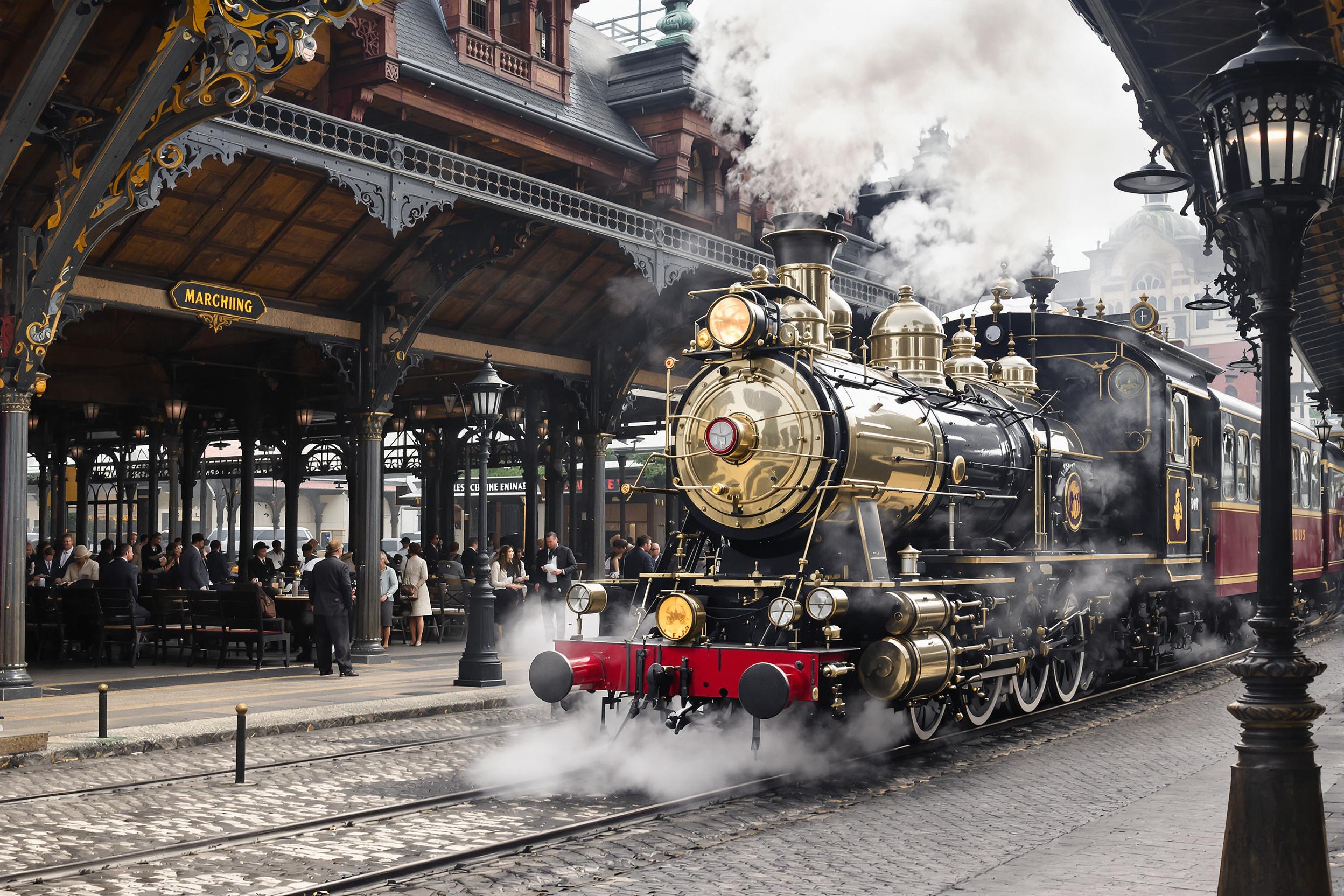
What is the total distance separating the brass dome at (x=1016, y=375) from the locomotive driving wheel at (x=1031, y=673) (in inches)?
98.7

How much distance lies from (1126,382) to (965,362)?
1912mm

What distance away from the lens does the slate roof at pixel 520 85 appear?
46.8 ft

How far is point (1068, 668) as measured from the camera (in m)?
11.2

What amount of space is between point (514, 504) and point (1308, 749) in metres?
35.2

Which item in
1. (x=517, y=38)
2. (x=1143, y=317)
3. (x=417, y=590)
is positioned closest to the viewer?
(x=1143, y=317)

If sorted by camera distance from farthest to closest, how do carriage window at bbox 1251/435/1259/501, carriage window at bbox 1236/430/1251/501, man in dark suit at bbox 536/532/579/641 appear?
man in dark suit at bbox 536/532/579/641, carriage window at bbox 1251/435/1259/501, carriage window at bbox 1236/430/1251/501

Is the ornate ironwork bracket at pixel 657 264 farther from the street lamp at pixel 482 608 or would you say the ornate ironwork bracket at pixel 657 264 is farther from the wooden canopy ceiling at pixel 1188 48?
the wooden canopy ceiling at pixel 1188 48

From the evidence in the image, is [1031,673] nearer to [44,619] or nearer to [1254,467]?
[1254,467]

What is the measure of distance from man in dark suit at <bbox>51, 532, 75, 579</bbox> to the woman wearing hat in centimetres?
37

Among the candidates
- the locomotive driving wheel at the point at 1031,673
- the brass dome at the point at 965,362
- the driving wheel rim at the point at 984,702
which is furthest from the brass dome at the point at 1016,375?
the driving wheel rim at the point at 984,702

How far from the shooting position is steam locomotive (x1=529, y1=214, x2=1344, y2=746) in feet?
25.0

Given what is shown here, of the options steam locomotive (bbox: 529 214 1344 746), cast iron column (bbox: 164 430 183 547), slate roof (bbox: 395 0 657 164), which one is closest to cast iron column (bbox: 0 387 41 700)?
steam locomotive (bbox: 529 214 1344 746)

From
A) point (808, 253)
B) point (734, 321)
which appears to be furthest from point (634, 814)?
point (808, 253)

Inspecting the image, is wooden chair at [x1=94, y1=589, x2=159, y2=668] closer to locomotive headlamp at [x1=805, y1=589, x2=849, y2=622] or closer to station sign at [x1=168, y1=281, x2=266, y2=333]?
station sign at [x1=168, y1=281, x2=266, y2=333]
